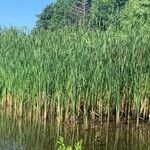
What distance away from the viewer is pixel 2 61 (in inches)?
502

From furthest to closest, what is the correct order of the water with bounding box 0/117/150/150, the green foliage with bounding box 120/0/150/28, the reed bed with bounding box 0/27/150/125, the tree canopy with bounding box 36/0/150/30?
1. the green foliage with bounding box 120/0/150/28
2. the tree canopy with bounding box 36/0/150/30
3. the reed bed with bounding box 0/27/150/125
4. the water with bounding box 0/117/150/150

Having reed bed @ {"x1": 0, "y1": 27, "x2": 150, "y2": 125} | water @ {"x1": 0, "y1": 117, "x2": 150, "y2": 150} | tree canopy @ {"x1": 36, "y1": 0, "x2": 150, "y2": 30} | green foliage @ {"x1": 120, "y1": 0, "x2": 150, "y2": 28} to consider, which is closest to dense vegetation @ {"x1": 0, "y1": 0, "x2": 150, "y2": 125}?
reed bed @ {"x1": 0, "y1": 27, "x2": 150, "y2": 125}

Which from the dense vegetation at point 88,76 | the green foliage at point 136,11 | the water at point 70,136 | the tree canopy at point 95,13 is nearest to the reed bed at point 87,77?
the dense vegetation at point 88,76

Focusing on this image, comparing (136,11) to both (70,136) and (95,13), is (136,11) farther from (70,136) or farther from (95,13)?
(70,136)

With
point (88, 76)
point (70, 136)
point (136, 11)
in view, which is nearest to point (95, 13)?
point (136, 11)

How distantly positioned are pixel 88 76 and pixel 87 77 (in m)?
0.03

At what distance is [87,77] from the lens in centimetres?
1081

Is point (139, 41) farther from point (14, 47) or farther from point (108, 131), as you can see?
point (14, 47)

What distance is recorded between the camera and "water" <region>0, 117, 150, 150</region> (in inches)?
357

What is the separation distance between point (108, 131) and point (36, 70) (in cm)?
212

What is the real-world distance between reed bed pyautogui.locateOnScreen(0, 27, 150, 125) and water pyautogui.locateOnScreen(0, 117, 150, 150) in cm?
37

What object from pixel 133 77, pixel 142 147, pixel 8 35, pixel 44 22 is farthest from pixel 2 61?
pixel 44 22

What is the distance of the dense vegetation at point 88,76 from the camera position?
10844 millimetres

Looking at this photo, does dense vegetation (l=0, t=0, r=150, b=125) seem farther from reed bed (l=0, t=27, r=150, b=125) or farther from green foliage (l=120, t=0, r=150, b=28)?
green foliage (l=120, t=0, r=150, b=28)
